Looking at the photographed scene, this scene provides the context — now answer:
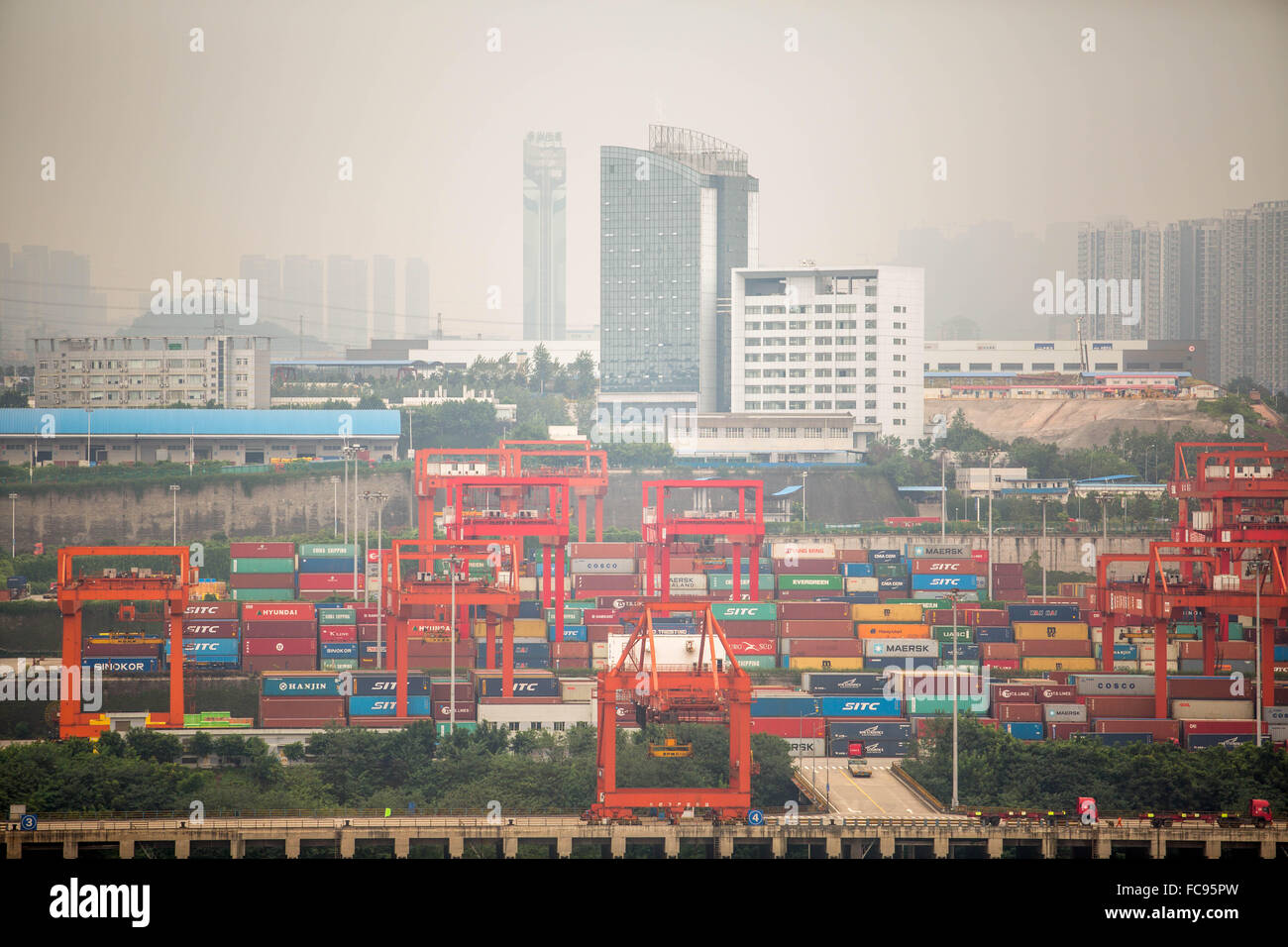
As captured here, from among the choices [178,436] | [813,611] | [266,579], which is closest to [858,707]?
[813,611]

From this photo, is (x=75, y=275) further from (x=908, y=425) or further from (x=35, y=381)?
(x=908, y=425)

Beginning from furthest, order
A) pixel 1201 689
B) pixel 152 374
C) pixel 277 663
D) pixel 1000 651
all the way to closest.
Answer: pixel 152 374 < pixel 1000 651 < pixel 277 663 < pixel 1201 689

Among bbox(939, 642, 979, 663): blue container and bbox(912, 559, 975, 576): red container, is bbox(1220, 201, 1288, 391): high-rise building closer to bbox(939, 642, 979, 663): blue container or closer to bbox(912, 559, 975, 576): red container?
bbox(912, 559, 975, 576): red container

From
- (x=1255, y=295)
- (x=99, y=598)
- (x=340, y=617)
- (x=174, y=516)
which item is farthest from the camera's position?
(x=1255, y=295)

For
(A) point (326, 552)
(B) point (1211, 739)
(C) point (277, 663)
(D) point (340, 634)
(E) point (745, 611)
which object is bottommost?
(B) point (1211, 739)

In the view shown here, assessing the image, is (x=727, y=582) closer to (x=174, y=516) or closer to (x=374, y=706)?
(x=374, y=706)

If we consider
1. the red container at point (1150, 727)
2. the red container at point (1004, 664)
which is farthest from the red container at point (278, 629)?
the red container at point (1150, 727)

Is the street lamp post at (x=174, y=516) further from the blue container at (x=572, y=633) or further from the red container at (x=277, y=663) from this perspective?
the blue container at (x=572, y=633)

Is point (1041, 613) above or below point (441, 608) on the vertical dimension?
below
